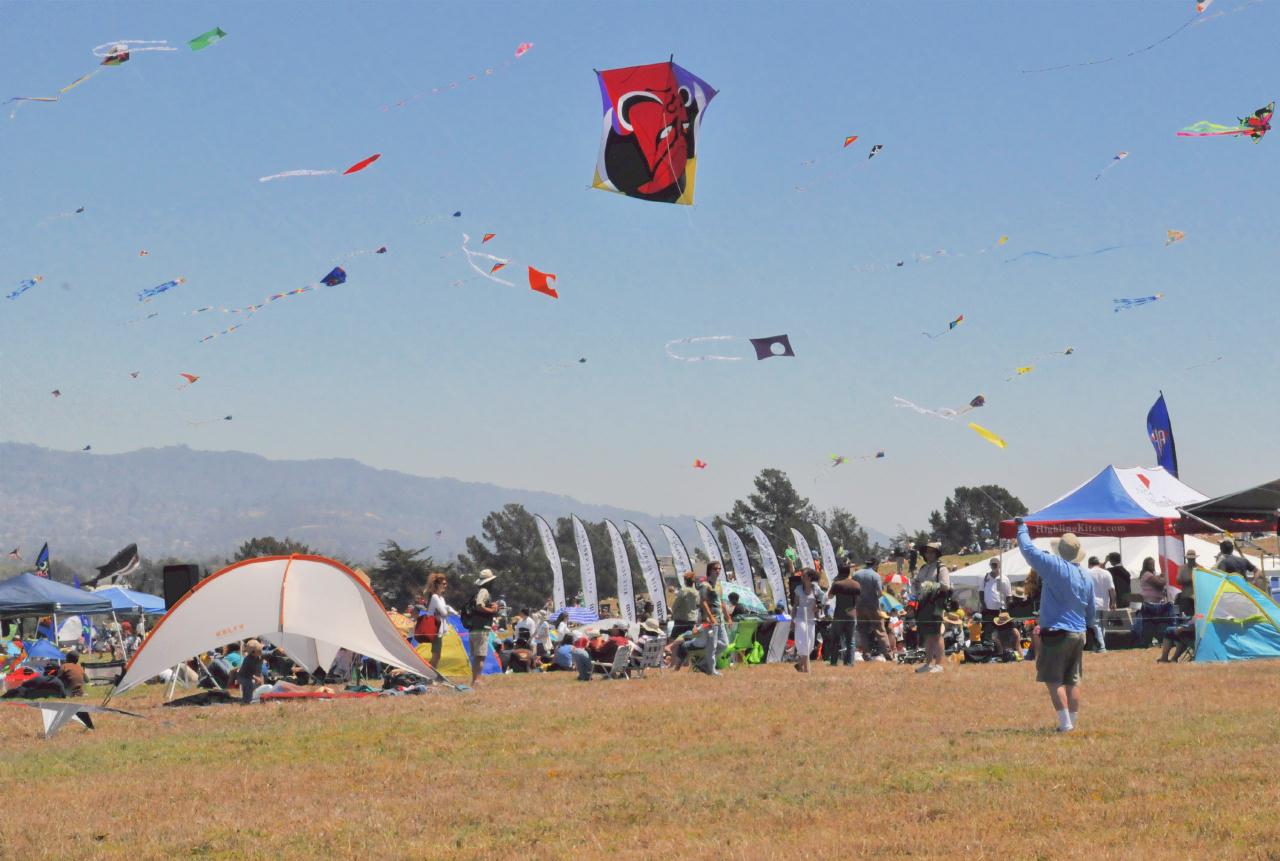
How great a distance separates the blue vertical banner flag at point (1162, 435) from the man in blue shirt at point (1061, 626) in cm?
2545

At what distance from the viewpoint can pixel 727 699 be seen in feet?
44.9

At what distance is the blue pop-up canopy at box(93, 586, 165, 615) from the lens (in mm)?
31484

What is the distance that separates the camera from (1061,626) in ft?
34.4

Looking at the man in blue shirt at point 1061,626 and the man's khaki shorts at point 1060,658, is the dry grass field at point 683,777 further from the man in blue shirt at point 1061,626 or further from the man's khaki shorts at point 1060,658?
the man's khaki shorts at point 1060,658

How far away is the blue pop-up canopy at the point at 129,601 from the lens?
1240 inches

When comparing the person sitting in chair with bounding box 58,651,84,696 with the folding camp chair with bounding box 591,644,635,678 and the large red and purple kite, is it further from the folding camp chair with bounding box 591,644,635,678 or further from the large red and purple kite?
the large red and purple kite

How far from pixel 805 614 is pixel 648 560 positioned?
22.6 metres

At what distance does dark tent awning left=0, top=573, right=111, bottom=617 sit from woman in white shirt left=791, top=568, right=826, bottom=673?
15890 millimetres

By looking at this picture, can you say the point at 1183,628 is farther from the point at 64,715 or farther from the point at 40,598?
the point at 40,598

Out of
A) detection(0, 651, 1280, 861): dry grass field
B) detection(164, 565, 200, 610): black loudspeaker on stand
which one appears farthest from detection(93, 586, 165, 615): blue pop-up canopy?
detection(0, 651, 1280, 861): dry grass field

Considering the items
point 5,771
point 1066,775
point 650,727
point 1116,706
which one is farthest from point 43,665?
point 1066,775

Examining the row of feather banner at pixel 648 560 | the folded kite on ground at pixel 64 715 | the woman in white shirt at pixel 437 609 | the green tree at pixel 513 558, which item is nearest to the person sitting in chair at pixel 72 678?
the folded kite on ground at pixel 64 715

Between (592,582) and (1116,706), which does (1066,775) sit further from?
(592,582)

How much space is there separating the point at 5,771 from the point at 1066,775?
762 centimetres
